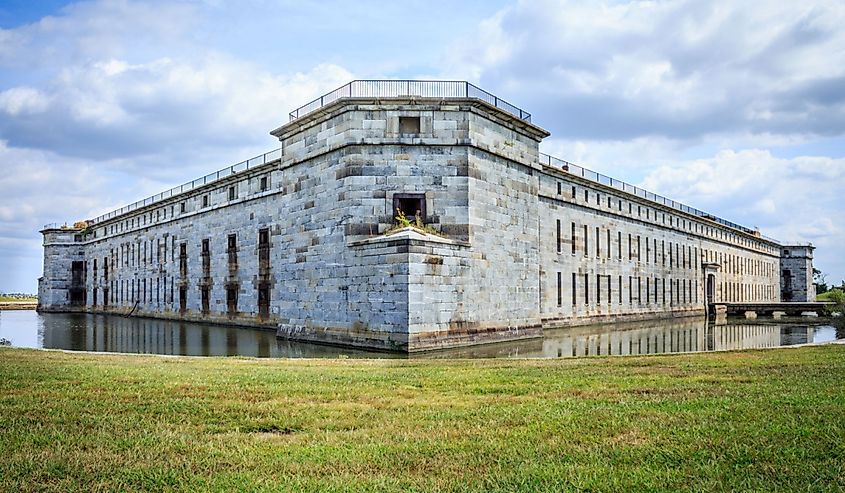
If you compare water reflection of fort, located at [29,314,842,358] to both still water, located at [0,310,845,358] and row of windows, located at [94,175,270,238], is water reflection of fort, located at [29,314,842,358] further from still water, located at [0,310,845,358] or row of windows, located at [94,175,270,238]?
row of windows, located at [94,175,270,238]

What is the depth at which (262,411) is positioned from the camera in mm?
8133

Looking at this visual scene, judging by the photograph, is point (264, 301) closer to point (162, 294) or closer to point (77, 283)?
point (162, 294)

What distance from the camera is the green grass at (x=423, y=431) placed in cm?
539

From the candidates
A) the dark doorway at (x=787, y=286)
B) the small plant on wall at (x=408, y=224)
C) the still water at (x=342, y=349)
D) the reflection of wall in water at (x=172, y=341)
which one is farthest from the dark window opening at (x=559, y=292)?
the dark doorway at (x=787, y=286)

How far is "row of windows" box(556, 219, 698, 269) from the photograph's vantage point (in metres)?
42.3

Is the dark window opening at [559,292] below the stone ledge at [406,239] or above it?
below

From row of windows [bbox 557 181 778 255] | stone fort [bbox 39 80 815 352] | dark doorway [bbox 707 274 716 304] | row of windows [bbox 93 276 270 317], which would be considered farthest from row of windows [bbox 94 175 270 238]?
dark doorway [bbox 707 274 716 304]

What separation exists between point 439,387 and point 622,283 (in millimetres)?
40323

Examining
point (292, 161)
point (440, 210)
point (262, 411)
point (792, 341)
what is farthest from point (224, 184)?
point (262, 411)

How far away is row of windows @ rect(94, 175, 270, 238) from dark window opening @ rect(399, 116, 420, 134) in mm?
13883

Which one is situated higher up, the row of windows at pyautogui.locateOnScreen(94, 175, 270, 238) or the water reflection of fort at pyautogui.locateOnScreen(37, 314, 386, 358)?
the row of windows at pyautogui.locateOnScreen(94, 175, 270, 238)

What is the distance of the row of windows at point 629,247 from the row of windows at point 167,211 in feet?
60.2

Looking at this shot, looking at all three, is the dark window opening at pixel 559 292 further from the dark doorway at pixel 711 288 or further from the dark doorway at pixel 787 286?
the dark doorway at pixel 787 286

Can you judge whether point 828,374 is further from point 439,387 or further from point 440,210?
point 440,210
